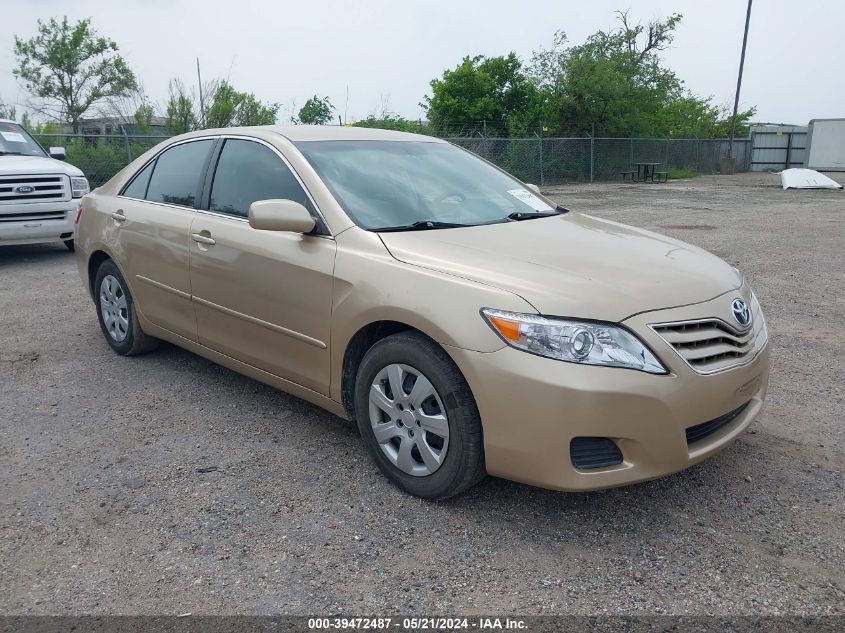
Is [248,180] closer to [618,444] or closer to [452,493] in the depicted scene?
[452,493]

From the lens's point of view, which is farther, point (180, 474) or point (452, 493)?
point (180, 474)

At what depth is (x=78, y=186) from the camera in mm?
9625

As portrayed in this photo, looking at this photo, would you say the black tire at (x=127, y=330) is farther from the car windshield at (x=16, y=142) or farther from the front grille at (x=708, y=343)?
the car windshield at (x=16, y=142)

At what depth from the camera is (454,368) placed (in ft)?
9.27

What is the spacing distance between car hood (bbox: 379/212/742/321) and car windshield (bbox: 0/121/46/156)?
347 inches

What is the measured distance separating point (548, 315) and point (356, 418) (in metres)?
1.12

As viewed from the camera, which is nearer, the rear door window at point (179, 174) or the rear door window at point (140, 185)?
the rear door window at point (179, 174)

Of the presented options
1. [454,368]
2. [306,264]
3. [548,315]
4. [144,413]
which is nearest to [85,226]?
[144,413]

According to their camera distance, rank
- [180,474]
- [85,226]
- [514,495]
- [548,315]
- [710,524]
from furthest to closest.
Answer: [85,226], [180,474], [514,495], [710,524], [548,315]

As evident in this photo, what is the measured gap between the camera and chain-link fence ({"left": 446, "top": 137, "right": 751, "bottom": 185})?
79.6ft

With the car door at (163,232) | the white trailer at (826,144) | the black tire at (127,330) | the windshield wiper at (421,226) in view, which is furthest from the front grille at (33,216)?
the white trailer at (826,144)

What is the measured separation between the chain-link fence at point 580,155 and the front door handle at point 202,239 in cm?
1942

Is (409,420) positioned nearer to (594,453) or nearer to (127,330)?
(594,453)

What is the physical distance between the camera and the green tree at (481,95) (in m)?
30.3
